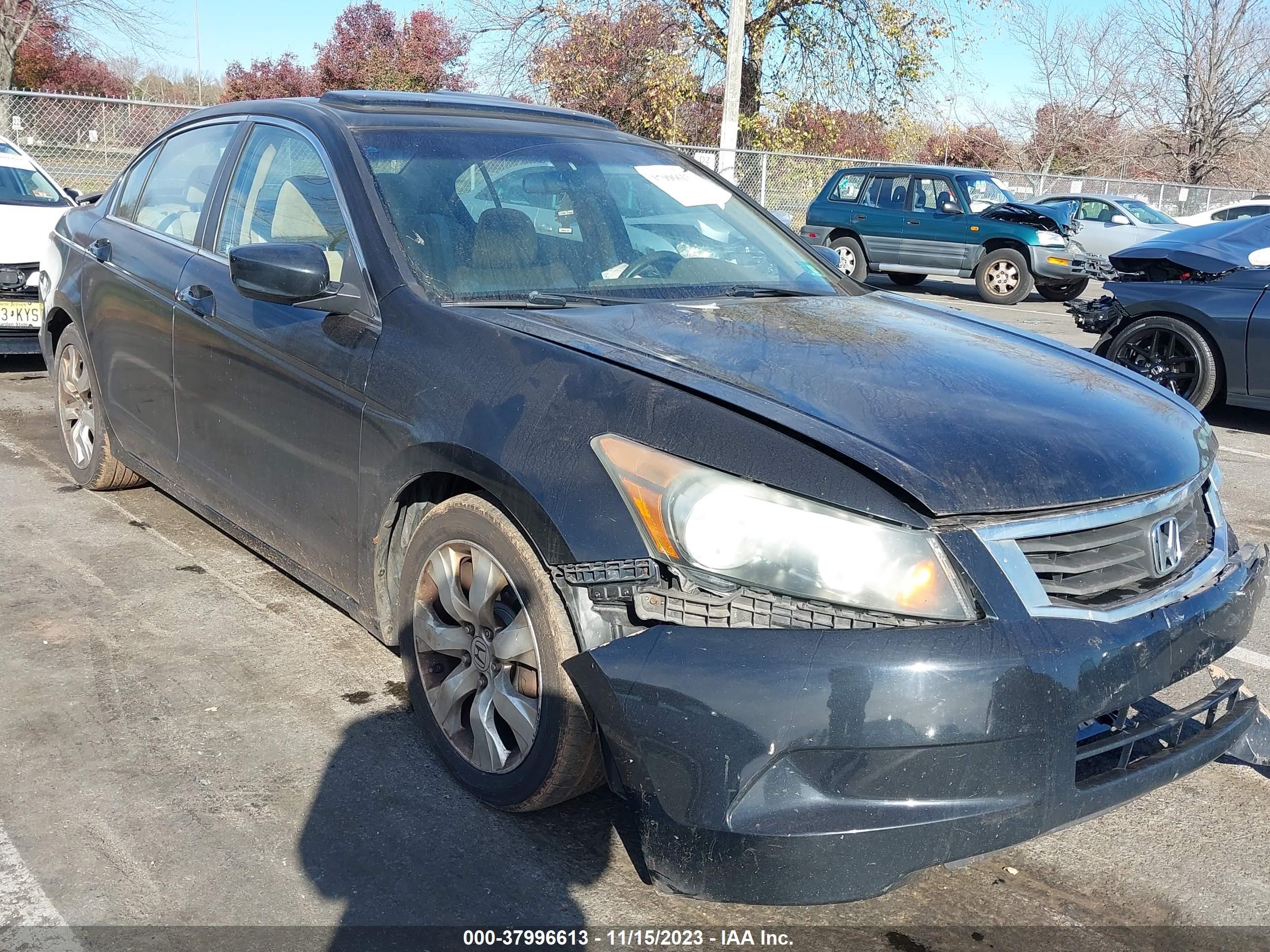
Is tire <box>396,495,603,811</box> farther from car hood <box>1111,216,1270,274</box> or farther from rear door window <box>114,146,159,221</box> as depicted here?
car hood <box>1111,216,1270,274</box>

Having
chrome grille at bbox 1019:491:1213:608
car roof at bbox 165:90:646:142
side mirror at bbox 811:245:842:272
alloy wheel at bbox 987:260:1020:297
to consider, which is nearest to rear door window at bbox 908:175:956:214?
alloy wheel at bbox 987:260:1020:297

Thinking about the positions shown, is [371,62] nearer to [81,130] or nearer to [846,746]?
[81,130]

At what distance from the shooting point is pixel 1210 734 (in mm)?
2500

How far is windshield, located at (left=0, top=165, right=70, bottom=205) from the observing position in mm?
8680

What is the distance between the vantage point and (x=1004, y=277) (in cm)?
1633

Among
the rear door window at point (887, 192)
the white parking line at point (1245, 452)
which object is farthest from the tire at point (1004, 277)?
the white parking line at point (1245, 452)

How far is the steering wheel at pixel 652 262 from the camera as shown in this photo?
11.2 feet

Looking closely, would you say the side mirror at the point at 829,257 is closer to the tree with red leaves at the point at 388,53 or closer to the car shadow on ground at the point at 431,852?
the car shadow on ground at the point at 431,852

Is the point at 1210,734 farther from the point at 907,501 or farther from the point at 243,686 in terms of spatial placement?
the point at 243,686

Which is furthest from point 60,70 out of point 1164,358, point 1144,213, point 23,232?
point 1164,358

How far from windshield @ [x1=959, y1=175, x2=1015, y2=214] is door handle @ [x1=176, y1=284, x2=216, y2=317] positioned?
1449cm

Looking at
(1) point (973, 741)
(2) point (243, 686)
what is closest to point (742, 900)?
(1) point (973, 741)

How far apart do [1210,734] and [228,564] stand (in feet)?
11.2

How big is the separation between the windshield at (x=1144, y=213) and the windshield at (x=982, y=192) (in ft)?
16.4
